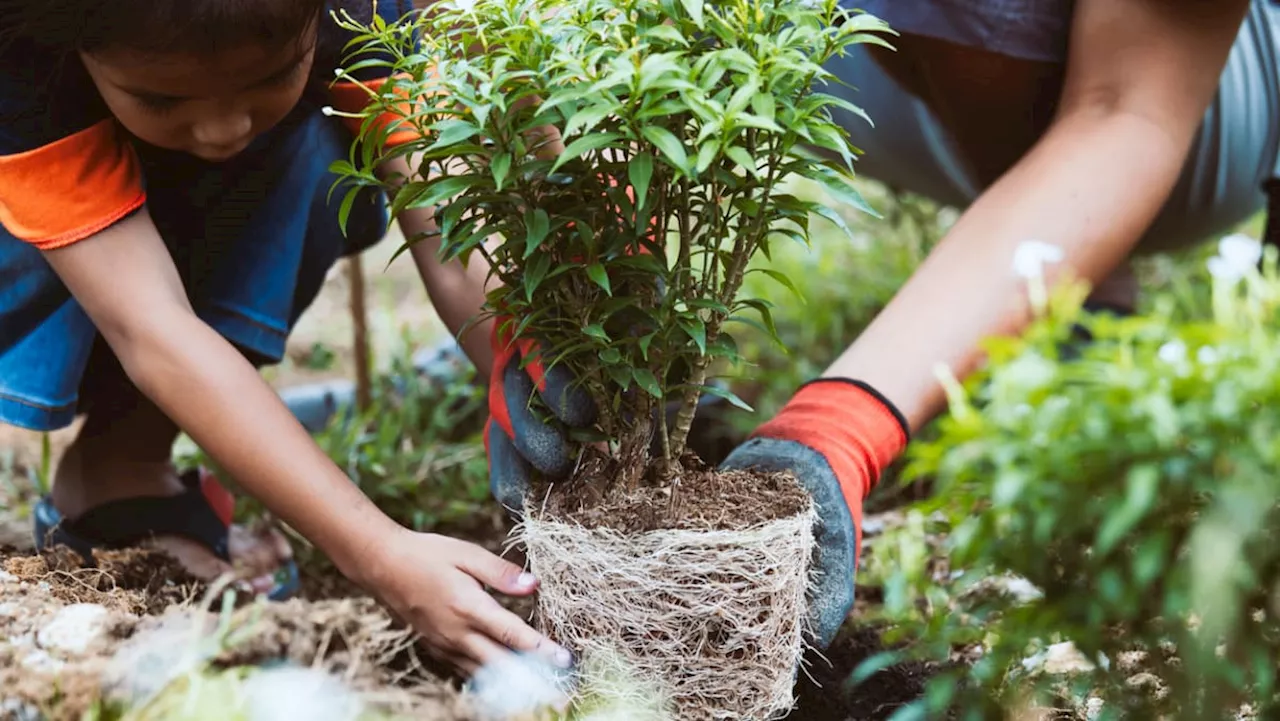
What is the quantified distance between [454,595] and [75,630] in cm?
45

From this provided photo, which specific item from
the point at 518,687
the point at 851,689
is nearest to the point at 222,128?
the point at 518,687

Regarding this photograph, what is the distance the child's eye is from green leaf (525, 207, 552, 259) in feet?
2.01

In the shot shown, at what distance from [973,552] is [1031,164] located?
1.04 meters

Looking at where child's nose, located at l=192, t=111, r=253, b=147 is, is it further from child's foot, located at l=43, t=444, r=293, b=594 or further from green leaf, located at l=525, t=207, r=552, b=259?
child's foot, located at l=43, t=444, r=293, b=594

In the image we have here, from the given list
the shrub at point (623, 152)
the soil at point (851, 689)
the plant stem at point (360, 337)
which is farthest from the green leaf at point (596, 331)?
the plant stem at point (360, 337)

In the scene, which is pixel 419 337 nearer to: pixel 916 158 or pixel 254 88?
pixel 916 158

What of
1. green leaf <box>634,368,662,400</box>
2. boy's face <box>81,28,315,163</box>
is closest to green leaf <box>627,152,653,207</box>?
green leaf <box>634,368,662,400</box>

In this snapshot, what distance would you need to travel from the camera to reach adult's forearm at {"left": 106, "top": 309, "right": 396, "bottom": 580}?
1542mm

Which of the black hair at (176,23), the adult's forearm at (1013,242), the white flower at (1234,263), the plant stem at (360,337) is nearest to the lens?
the white flower at (1234,263)

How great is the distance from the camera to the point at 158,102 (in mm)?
1565

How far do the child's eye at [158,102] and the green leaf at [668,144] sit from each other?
77 centimetres

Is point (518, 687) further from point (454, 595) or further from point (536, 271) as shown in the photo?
point (536, 271)

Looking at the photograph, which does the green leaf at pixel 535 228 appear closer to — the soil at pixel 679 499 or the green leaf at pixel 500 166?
the green leaf at pixel 500 166

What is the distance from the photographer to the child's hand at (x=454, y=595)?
1466mm
